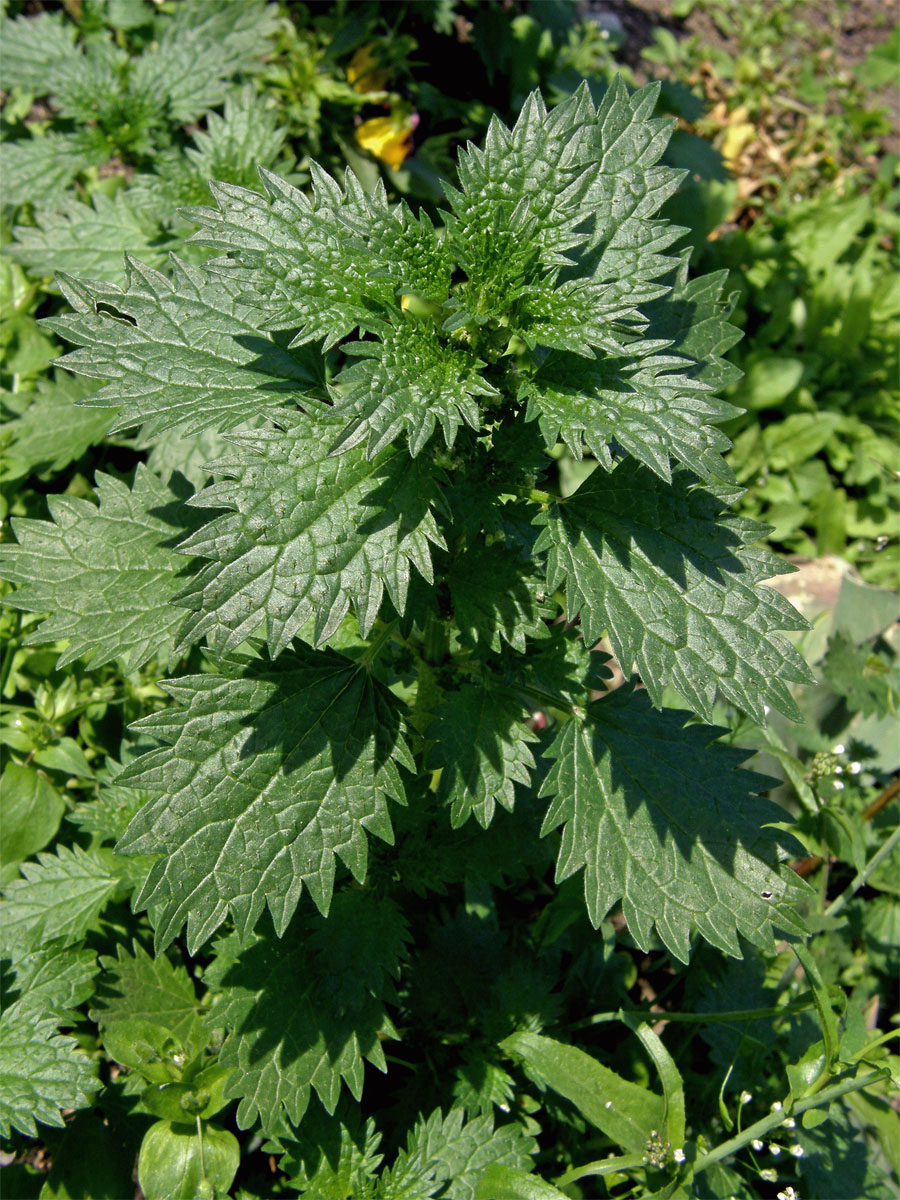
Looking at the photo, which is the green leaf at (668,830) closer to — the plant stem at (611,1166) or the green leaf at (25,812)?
the plant stem at (611,1166)

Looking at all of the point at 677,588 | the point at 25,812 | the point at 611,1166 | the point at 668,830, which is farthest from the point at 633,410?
the point at 25,812

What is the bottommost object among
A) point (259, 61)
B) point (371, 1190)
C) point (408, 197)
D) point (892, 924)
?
point (371, 1190)

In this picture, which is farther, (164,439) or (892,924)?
(892,924)

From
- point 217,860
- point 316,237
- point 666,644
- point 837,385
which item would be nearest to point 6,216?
point 316,237

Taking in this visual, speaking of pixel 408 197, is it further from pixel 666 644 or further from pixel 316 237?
pixel 666 644

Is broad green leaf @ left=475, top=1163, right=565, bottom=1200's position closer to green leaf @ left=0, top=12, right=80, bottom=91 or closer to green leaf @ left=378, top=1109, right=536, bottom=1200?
green leaf @ left=378, top=1109, right=536, bottom=1200

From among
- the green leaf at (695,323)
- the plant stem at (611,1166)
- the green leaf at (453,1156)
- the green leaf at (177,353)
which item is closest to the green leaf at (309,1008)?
the green leaf at (453,1156)
